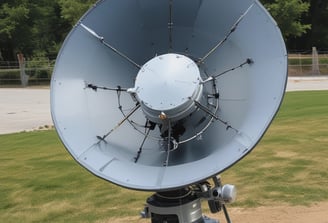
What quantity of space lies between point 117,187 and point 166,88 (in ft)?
17.0

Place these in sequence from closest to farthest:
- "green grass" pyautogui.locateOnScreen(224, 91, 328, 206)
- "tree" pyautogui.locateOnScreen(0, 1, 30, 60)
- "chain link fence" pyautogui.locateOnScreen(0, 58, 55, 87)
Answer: "green grass" pyautogui.locateOnScreen(224, 91, 328, 206) < "chain link fence" pyautogui.locateOnScreen(0, 58, 55, 87) < "tree" pyautogui.locateOnScreen(0, 1, 30, 60)

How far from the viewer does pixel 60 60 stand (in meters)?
4.36

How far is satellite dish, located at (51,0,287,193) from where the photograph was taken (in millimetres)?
3740

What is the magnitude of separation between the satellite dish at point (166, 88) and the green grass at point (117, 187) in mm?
3040

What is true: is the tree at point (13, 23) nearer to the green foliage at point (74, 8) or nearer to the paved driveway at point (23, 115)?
the green foliage at point (74, 8)

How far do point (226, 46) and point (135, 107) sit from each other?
2.78ft

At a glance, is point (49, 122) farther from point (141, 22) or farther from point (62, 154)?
point (141, 22)

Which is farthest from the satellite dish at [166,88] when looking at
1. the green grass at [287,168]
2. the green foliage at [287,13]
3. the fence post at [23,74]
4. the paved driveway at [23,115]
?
the green foliage at [287,13]

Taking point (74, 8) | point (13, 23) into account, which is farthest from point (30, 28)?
point (74, 8)

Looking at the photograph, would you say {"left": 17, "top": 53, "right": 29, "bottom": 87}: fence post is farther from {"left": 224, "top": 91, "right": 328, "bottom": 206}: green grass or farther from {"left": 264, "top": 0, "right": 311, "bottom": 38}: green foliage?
{"left": 224, "top": 91, "right": 328, "bottom": 206}: green grass

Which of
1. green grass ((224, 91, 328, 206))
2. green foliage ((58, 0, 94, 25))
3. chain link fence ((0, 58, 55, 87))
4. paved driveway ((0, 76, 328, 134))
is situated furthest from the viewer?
green foliage ((58, 0, 94, 25))

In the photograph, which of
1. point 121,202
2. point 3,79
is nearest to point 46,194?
point 121,202

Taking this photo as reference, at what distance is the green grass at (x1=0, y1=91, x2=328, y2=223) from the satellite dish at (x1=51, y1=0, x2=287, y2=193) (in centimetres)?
304

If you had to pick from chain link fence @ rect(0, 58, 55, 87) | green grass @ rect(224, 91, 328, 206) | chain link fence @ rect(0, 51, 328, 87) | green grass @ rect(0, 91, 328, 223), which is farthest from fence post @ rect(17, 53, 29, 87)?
green grass @ rect(224, 91, 328, 206)
